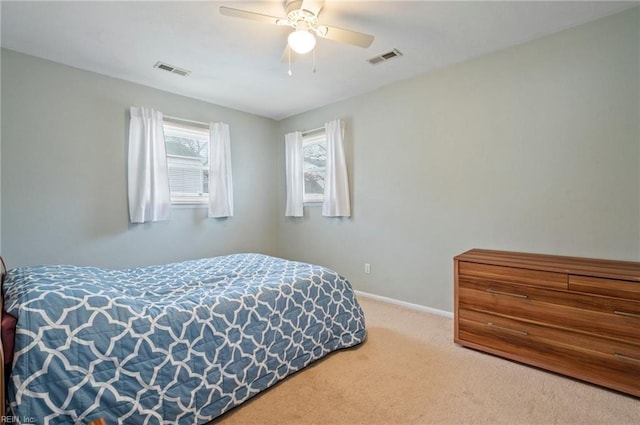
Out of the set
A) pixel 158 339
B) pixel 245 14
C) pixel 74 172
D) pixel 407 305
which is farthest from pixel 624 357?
pixel 74 172

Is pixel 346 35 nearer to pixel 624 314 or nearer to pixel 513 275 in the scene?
pixel 513 275

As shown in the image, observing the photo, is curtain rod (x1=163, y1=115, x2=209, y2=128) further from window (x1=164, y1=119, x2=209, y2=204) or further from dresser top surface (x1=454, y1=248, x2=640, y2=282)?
dresser top surface (x1=454, y1=248, x2=640, y2=282)

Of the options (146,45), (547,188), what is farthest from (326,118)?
(547,188)

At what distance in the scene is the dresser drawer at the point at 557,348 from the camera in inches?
66.5

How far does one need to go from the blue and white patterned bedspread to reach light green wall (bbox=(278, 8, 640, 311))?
133cm

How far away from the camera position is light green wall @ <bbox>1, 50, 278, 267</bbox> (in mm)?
2502

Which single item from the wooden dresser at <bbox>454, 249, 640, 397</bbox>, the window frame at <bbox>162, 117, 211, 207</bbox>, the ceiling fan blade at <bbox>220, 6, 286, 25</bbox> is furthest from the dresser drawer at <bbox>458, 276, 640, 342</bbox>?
the window frame at <bbox>162, 117, 211, 207</bbox>

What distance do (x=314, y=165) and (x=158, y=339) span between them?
10.1ft

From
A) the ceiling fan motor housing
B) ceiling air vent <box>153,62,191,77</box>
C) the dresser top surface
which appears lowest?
the dresser top surface

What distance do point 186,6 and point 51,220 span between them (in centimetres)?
224

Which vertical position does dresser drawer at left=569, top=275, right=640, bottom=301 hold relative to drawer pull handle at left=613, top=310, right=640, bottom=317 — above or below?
above

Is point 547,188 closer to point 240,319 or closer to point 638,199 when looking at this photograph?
point 638,199

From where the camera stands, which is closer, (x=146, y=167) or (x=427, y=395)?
(x=427, y=395)

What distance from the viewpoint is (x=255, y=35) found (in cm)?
230
